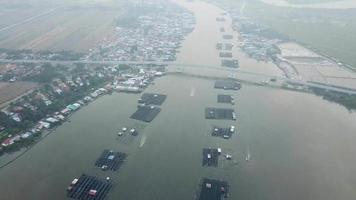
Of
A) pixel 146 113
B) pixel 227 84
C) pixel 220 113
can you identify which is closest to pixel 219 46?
pixel 227 84

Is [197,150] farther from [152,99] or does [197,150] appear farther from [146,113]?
[152,99]

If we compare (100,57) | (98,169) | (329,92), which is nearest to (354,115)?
(329,92)

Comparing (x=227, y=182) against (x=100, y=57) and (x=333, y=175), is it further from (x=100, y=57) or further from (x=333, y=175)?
(x=100, y=57)

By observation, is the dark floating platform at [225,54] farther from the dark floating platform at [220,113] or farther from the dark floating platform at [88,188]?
the dark floating platform at [88,188]

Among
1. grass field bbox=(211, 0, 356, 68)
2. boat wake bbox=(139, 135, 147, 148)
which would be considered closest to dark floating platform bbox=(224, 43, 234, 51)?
grass field bbox=(211, 0, 356, 68)

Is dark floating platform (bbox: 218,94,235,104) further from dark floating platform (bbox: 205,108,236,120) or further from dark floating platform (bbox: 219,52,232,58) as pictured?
dark floating platform (bbox: 219,52,232,58)

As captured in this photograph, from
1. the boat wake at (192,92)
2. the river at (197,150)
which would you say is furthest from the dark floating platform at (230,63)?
the boat wake at (192,92)
